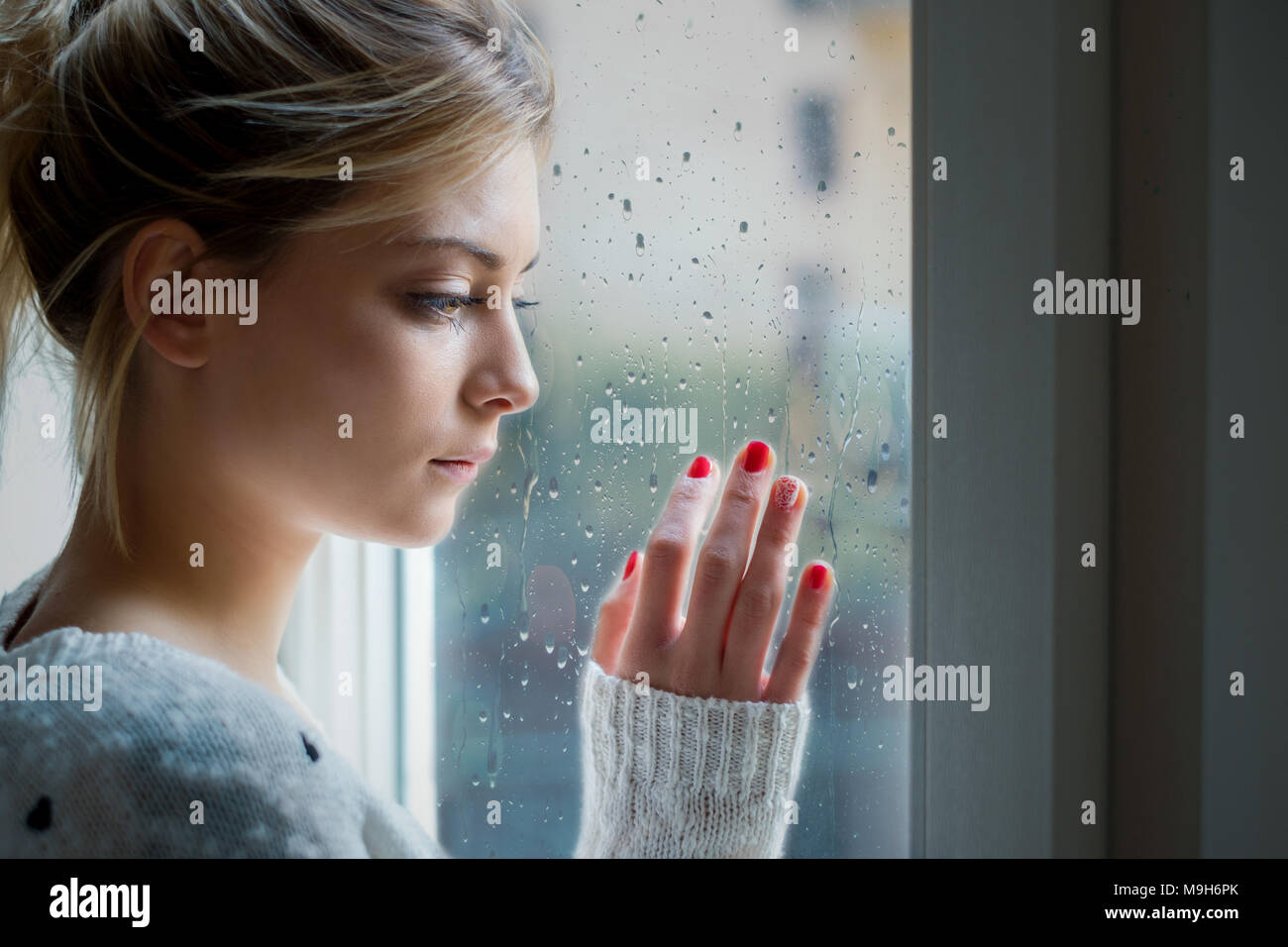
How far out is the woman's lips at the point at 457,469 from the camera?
2.15 feet

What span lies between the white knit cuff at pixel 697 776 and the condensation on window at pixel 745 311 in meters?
0.11

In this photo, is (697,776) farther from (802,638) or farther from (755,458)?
(755,458)

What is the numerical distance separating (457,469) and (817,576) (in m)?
0.27

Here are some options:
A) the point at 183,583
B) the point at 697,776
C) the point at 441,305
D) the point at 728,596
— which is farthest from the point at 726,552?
the point at 183,583

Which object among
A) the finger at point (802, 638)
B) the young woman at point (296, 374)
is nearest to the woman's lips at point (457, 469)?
the young woman at point (296, 374)

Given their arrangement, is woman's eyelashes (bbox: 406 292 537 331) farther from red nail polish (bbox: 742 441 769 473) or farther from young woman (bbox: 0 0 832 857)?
red nail polish (bbox: 742 441 769 473)

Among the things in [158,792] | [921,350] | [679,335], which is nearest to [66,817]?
[158,792]

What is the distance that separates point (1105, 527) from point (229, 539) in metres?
0.59

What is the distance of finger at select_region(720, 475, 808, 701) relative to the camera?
65cm

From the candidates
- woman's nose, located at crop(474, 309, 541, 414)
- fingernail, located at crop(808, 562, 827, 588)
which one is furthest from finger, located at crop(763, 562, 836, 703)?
woman's nose, located at crop(474, 309, 541, 414)

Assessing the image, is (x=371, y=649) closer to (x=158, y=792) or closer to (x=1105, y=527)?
(x=158, y=792)

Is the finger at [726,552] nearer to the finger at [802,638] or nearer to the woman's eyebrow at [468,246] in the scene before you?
the finger at [802,638]

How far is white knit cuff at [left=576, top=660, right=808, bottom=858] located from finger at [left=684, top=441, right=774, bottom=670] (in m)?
0.04

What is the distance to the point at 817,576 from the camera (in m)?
0.69
